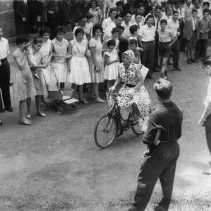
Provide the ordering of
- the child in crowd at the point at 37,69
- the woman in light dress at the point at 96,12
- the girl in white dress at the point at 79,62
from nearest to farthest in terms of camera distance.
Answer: the child in crowd at the point at 37,69, the girl in white dress at the point at 79,62, the woman in light dress at the point at 96,12

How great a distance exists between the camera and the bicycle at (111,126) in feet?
31.1

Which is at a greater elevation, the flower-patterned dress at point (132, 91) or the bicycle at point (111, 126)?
the flower-patterned dress at point (132, 91)

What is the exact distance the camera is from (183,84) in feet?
45.5

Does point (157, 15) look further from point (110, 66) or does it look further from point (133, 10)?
point (110, 66)

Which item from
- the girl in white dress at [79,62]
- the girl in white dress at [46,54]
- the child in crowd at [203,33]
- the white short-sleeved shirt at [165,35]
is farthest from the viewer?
the child in crowd at [203,33]

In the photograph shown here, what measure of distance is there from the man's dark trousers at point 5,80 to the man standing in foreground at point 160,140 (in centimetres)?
565

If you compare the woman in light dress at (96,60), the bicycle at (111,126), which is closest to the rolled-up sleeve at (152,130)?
the bicycle at (111,126)

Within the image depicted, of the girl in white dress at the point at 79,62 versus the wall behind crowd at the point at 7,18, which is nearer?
the girl in white dress at the point at 79,62

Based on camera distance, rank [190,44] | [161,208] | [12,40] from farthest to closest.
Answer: [12,40] < [190,44] < [161,208]

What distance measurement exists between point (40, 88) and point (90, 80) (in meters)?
1.39

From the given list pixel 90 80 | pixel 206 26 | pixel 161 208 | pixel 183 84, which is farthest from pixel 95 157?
pixel 206 26

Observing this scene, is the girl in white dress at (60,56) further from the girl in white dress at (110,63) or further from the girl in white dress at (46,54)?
the girl in white dress at (110,63)

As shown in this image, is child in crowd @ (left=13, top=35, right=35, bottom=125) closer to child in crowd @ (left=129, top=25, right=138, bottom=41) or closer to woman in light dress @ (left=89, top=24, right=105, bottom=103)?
woman in light dress @ (left=89, top=24, right=105, bottom=103)

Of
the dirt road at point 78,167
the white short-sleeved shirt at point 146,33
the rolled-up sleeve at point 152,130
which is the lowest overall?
the dirt road at point 78,167
